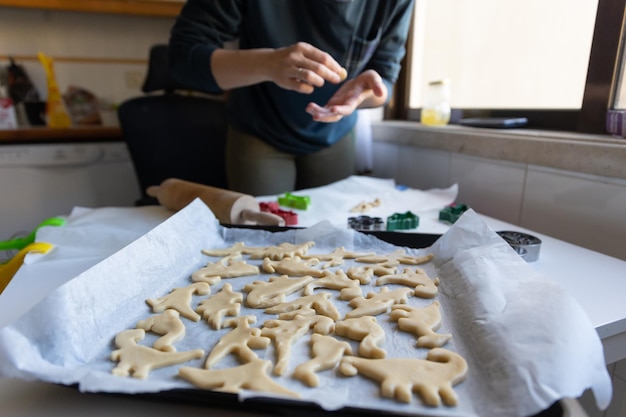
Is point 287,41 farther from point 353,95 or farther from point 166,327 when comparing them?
point 166,327

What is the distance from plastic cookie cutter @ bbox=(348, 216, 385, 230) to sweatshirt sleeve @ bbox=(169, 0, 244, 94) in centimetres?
42

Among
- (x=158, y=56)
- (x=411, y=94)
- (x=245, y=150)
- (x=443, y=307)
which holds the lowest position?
(x=443, y=307)

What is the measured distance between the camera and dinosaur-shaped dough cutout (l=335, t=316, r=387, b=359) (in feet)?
1.25

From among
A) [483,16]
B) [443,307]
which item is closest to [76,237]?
[443,307]

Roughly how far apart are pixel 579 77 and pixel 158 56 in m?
1.39

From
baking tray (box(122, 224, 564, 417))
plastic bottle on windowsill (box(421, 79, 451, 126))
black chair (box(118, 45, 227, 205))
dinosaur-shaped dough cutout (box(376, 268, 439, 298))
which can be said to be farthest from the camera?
black chair (box(118, 45, 227, 205))

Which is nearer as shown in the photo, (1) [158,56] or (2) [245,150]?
(2) [245,150]

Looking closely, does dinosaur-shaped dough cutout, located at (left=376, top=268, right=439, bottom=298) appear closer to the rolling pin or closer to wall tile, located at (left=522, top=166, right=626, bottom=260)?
the rolling pin

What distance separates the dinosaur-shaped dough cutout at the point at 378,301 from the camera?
0.46 meters

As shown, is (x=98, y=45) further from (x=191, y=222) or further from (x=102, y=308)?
(x=102, y=308)

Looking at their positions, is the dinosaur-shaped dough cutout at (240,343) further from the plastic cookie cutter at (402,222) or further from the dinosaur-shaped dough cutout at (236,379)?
the plastic cookie cutter at (402,222)

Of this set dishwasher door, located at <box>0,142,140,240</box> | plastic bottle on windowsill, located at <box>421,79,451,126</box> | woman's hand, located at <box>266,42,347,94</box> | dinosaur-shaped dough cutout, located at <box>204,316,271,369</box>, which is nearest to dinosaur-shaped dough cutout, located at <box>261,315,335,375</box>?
dinosaur-shaped dough cutout, located at <box>204,316,271,369</box>

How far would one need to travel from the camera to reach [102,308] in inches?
16.6

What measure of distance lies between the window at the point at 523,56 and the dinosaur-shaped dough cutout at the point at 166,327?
0.94 metres
